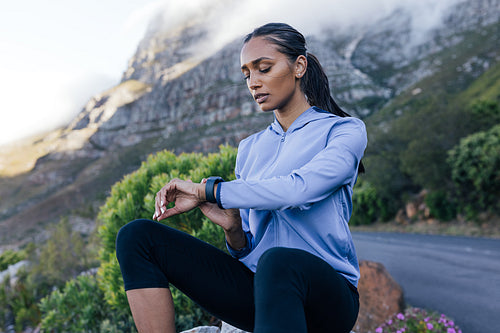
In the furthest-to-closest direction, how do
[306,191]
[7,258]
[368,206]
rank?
[368,206] < [7,258] < [306,191]

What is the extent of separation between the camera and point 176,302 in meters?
3.15

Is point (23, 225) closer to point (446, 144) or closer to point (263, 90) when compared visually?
point (446, 144)

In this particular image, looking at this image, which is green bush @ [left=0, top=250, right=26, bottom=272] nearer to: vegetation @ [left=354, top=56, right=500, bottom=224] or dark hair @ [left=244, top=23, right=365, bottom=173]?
dark hair @ [left=244, top=23, right=365, bottom=173]

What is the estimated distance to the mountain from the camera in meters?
60.2

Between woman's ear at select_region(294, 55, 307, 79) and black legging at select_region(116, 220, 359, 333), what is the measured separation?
89 cm

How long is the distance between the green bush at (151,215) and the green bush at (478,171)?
14.0 meters

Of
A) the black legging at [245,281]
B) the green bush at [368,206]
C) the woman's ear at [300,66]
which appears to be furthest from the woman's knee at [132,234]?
the green bush at [368,206]

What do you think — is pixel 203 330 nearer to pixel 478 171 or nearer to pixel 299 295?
pixel 299 295

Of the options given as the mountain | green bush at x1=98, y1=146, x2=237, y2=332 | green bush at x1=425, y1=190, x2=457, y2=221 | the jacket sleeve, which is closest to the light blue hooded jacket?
the jacket sleeve

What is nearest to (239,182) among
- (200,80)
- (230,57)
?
(230,57)

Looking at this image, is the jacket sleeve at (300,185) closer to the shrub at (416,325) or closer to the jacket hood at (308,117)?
the jacket hood at (308,117)

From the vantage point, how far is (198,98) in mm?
110688

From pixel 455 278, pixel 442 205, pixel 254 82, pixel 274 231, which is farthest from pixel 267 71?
pixel 442 205

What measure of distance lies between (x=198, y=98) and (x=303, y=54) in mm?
112423
